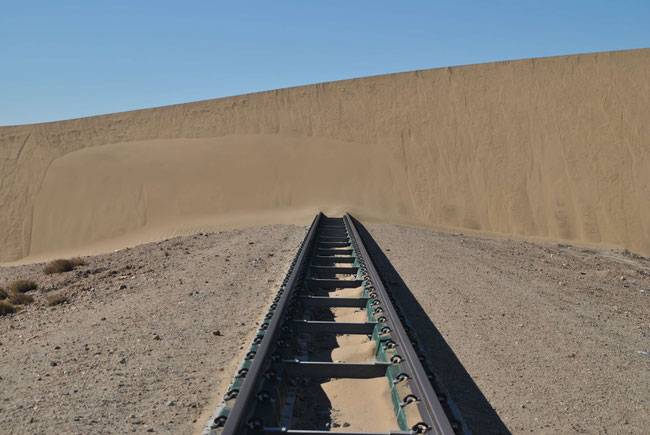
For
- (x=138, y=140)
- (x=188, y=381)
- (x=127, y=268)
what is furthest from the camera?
(x=138, y=140)

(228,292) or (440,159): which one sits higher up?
(440,159)

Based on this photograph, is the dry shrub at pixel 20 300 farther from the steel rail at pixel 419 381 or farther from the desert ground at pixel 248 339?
the steel rail at pixel 419 381

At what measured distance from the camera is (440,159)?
3353 cm

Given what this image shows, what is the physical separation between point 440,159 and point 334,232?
2059 cm

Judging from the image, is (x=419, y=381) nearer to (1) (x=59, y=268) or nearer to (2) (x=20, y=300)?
(2) (x=20, y=300)

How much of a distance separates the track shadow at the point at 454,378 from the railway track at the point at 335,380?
13.9 inches

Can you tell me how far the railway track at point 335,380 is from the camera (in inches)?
122

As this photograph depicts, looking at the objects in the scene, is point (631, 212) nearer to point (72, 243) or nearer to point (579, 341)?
point (579, 341)

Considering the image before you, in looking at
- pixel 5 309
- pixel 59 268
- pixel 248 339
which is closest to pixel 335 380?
pixel 248 339

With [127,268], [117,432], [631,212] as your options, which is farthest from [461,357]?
[631,212]

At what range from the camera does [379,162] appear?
1331 inches

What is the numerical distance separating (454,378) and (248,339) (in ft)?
7.49

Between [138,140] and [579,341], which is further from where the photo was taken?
[138,140]

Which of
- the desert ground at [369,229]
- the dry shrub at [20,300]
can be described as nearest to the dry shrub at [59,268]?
the desert ground at [369,229]
